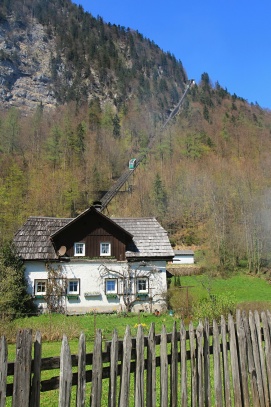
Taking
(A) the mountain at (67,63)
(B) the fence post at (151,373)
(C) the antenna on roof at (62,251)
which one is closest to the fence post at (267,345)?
(B) the fence post at (151,373)

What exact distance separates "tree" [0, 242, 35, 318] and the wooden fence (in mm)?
13866

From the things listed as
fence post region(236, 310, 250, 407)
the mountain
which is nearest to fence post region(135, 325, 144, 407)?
fence post region(236, 310, 250, 407)

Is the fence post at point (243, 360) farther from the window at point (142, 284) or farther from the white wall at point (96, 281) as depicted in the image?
the window at point (142, 284)

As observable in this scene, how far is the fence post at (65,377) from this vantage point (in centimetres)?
341

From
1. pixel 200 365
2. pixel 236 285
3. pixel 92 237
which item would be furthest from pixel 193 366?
pixel 236 285

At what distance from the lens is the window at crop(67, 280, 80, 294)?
21969mm

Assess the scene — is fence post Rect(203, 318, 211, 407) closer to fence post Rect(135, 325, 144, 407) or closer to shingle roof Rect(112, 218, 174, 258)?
fence post Rect(135, 325, 144, 407)

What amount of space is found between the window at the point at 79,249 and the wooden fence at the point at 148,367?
729 inches

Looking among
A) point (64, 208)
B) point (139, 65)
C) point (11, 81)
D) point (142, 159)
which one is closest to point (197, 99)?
point (139, 65)

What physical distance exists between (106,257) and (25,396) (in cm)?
1983

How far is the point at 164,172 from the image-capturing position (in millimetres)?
68938

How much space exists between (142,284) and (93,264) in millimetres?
3482

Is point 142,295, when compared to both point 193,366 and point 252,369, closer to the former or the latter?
point 252,369

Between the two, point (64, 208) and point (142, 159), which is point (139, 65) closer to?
point (142, 159)
